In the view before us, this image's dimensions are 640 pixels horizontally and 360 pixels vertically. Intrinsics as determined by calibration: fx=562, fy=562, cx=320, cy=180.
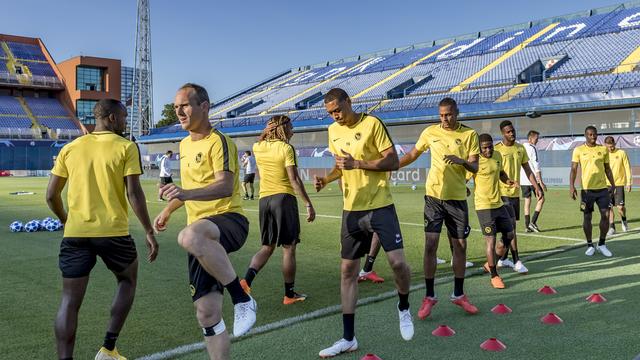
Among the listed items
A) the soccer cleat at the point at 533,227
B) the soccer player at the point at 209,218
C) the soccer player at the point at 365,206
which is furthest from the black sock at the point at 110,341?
the soccer cleat at the point at 533,227

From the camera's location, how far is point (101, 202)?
379 cm

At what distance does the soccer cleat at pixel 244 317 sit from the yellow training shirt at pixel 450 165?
105 inches

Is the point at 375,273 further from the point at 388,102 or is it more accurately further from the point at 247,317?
the point at 388,102

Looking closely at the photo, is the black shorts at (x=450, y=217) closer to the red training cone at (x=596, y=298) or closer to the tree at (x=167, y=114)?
the red training cone at (x=596, y=298)

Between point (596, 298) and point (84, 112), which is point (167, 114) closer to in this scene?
point (84, 112)

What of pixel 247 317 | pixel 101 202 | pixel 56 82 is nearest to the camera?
pixel 247 317

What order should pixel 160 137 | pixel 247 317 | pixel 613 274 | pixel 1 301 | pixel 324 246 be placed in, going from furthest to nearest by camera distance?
1. pixel 160 137
2. pixel 324 246
3. pixel 613 274
4. pixel 1 301
5. pixel 247 317

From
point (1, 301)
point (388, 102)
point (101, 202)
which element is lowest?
point (1, 301)

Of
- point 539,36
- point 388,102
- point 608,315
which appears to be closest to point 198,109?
point 608,315

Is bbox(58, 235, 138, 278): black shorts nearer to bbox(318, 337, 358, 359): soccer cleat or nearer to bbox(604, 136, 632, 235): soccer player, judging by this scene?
bbox(318, 337, 358, 359): soccer cleat

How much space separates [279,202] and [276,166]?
396mm

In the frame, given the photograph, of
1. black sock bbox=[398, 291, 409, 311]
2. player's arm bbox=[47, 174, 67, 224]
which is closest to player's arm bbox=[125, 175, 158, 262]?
player's arm bbox=[47, 174, 67, 224]

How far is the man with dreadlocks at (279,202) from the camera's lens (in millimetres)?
5906

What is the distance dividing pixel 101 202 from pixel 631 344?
4.05m
